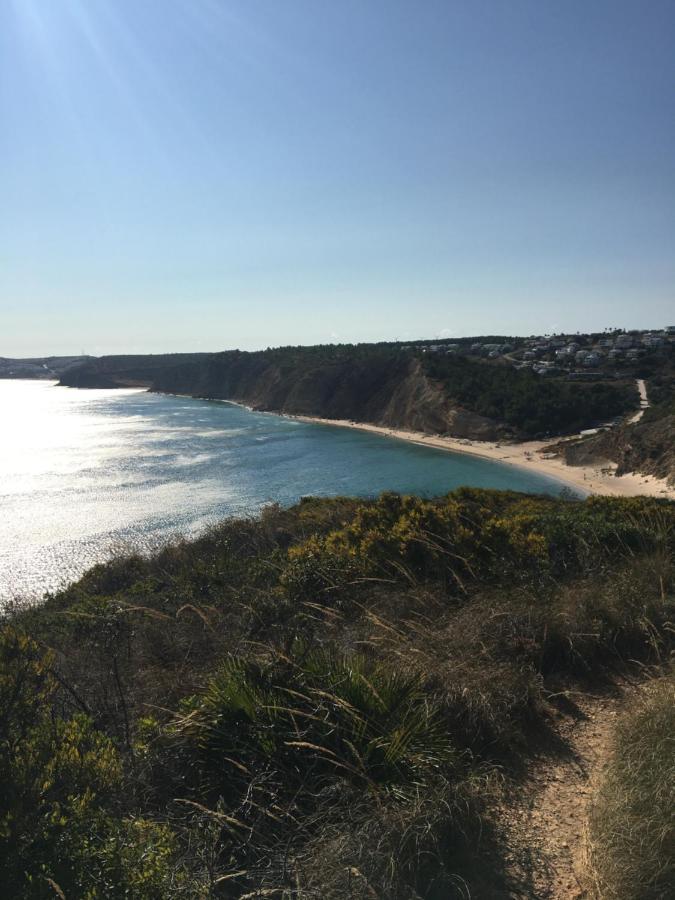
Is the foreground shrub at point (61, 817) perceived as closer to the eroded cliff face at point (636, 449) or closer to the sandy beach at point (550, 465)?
the sandy beach at point (550, 465)

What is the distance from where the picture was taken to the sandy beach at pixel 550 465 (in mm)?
39156

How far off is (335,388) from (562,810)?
87.2 metres

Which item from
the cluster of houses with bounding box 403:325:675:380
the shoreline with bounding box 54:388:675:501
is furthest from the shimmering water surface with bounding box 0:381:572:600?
the cluster of houses with bounding box 403:325:675:380

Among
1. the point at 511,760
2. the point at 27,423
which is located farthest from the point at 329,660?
the point at 27,423

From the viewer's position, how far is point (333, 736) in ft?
12.1

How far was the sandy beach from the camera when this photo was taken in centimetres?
3916

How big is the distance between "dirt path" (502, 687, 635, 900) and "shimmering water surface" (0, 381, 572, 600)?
22723 millimetres

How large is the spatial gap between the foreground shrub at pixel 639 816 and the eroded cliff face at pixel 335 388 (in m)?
59.8

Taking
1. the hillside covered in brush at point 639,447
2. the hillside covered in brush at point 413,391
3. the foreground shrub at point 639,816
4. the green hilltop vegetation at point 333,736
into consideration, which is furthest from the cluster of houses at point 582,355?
the foreground shrub at point 639,816

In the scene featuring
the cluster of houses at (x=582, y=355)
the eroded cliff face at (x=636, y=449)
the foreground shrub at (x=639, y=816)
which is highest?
the cluster of houses at (x=582, y=355)

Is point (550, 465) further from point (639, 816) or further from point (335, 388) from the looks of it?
point (639, 816)

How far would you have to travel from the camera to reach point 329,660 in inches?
173

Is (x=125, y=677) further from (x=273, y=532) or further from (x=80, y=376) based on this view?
(x=80, y=376)

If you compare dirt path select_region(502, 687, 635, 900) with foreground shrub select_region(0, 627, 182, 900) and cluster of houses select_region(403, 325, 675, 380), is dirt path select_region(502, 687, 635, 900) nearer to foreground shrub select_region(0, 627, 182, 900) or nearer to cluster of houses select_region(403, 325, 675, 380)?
foreground shrub select_region(0, 627, 182, 900)
